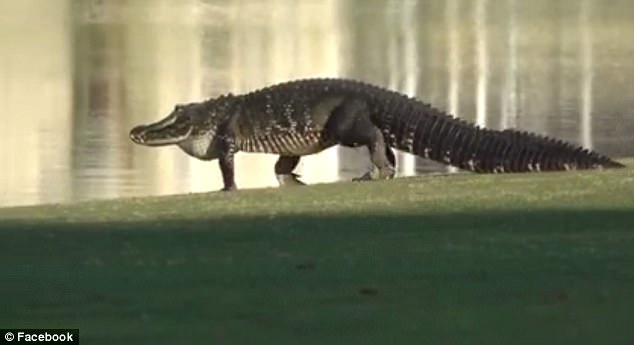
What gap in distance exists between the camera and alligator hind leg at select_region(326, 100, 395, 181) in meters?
14.6

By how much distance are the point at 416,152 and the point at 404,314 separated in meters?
7.96

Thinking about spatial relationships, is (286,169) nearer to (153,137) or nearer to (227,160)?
(227,160)

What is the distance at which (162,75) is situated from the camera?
111ft

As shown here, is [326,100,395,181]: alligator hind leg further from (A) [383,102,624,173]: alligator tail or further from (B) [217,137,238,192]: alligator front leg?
(B) [217,137,238,192]: alligator front leg

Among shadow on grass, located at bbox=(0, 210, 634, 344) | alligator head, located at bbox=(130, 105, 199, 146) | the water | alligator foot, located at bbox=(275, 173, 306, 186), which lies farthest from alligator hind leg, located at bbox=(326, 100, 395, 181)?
shadow on grass, located at bbox=(0, 210, 634, 344)

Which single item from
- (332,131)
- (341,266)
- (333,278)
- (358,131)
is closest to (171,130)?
(332,131)

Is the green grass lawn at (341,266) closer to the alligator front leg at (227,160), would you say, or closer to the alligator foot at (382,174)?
the alligator foot at (382,174)

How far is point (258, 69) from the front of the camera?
1425 inches

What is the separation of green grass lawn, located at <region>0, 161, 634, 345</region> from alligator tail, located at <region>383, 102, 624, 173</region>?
3.55 ft

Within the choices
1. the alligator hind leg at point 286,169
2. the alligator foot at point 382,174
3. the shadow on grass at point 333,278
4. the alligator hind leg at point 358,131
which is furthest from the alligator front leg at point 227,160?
the shadow on grass at point 333,278

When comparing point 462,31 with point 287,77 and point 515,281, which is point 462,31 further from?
point 515,281

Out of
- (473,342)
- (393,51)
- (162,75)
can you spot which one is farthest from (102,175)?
(393,51)

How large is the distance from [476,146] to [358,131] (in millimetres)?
991

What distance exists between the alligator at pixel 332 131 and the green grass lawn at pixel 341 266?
1.70 metres
